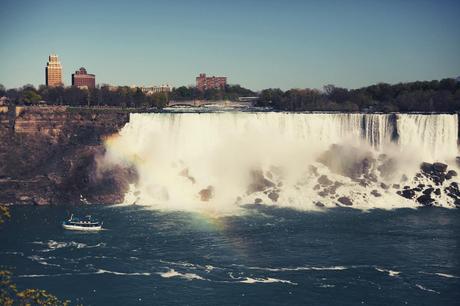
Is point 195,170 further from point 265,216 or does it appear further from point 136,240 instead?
point 136,240

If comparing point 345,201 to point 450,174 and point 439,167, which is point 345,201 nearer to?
point 439,167

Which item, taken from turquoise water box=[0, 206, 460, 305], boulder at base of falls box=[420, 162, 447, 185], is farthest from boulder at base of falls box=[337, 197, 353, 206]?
boulder at base of falls box=[420, 162, 447, 185]

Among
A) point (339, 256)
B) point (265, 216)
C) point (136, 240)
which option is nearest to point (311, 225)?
point (265, 216)

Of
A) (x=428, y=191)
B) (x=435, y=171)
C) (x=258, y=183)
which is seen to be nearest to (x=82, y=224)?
(x=258, y=183)

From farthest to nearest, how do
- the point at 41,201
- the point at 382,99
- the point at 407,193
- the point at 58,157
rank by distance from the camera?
the point at 382,99
the point at 58,157
the point at 407,193
the point at 41,201

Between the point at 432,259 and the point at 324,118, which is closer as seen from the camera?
the point at 432,259

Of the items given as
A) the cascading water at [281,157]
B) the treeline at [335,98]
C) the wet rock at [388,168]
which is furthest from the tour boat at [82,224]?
the treeline at [335,98]

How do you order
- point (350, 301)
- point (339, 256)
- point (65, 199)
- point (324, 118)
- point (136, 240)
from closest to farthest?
point (350, 301), point (339, 256), point (136, 240), point (65, 199), point (324, 118)
